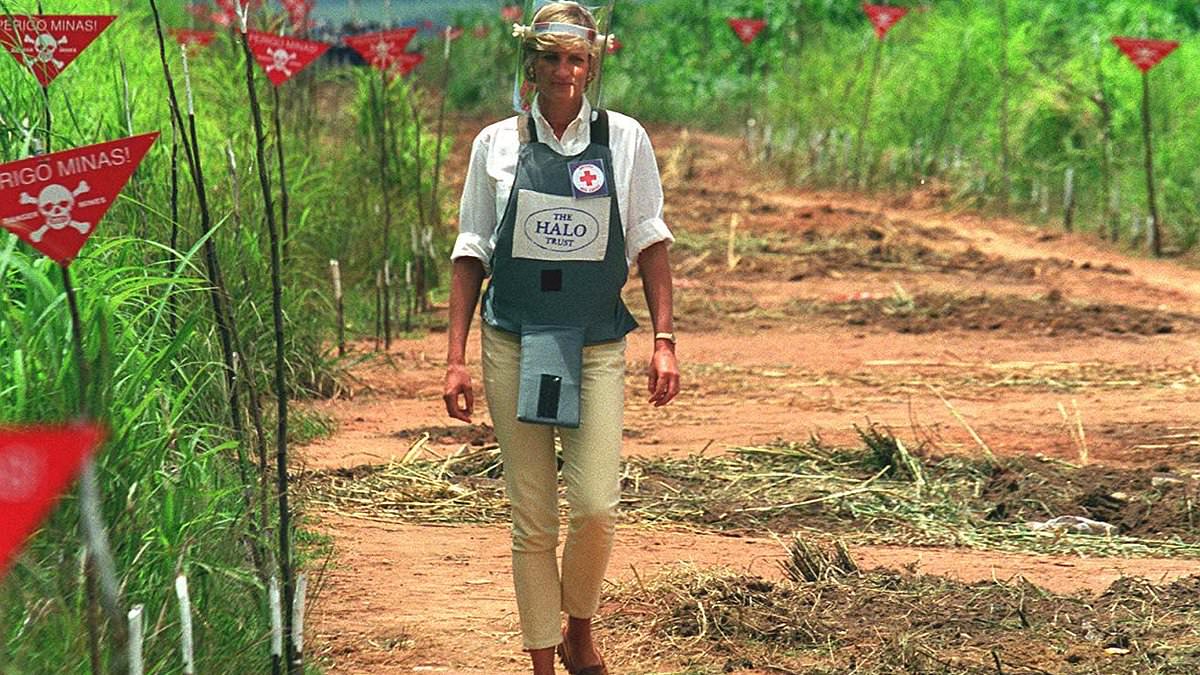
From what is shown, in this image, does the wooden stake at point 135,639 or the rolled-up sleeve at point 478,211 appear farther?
the rolled-up sleeve at point 478,211

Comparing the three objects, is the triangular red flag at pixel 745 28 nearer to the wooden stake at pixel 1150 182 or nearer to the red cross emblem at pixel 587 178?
the wooden stake at pixel 1150 182

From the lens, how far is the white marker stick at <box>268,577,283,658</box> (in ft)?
13.0

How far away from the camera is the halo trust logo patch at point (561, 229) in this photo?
4.55m

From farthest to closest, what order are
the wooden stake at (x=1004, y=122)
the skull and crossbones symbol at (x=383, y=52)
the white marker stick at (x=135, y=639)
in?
1. the wooden stake at (x=1004, y=122)
2. the skull and crossbones symbol at (x=383, y=52)
3. the white marker stick at (x=135, y=639)

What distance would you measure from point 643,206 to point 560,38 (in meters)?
0.42

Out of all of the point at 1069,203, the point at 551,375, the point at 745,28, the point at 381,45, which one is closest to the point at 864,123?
the point at 1069,203

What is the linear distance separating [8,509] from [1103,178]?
52.2 feet

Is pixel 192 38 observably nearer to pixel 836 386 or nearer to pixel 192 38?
pixel 192 38

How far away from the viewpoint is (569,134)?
4598 millimetres

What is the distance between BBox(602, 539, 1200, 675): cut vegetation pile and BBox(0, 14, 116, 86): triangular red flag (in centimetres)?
213

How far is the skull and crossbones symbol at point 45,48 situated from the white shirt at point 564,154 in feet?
4.95

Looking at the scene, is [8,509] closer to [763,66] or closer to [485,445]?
[485,445]

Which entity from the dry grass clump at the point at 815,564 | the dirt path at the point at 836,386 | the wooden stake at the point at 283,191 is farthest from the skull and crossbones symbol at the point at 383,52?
the dry grass clump at the point at 815,564

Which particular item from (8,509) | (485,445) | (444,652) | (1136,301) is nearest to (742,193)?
(1136,301)
